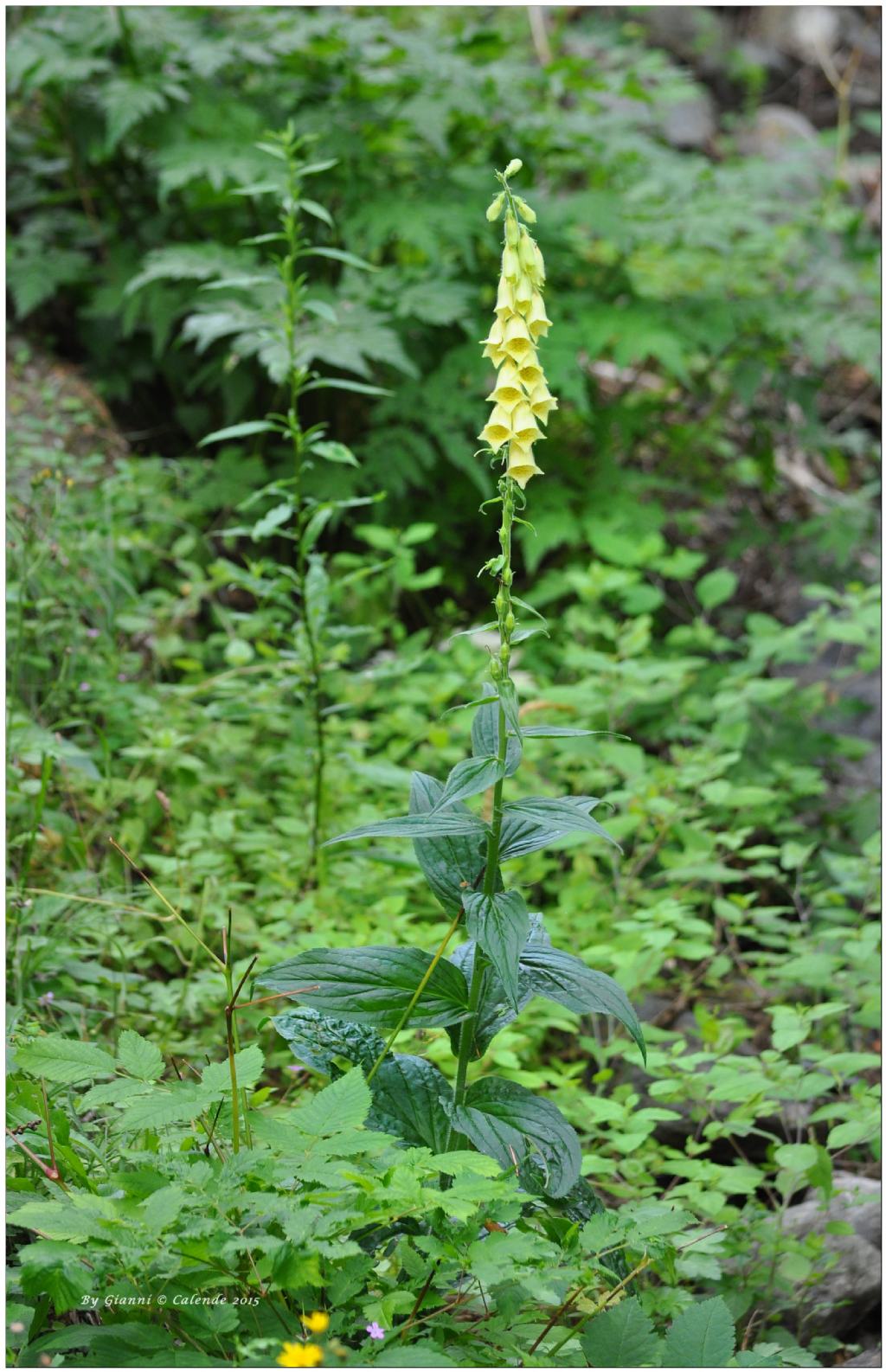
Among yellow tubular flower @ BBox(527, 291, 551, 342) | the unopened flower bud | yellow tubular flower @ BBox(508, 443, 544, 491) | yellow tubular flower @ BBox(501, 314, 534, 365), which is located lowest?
yellow tubular flower @ BBox(508, 443, 544, 491)

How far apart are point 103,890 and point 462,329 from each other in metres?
2.35

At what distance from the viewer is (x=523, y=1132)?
1.47m

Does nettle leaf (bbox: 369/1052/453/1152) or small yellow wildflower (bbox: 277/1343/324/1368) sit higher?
small yellow wildflower (bbox: 277/1343/324/1368)

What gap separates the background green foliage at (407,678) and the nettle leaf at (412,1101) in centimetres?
13

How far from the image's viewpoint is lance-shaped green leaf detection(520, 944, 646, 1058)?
142 cm

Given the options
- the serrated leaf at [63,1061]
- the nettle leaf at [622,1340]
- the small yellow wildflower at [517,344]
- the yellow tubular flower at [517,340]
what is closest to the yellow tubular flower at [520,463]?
the small yellow wildflower at [517,344]

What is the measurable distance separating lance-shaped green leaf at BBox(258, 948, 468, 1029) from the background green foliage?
148mm

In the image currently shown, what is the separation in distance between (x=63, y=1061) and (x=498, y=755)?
672 mm

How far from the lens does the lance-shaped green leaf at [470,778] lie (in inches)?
54.9

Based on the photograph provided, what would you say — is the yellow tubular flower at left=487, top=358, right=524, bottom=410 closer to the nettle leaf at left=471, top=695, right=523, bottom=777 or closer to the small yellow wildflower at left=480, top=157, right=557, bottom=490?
the small yellow wildflower at left=480, top=157, right=557, bottom=490

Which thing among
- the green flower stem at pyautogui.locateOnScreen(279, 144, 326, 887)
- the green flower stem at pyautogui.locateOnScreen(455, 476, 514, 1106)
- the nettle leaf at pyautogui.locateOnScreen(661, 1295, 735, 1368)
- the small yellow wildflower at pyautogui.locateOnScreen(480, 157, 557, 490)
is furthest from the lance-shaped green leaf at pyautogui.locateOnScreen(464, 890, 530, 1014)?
the green flower stem at pyautogui.locateOnScreen(279, 144, 326, 887)

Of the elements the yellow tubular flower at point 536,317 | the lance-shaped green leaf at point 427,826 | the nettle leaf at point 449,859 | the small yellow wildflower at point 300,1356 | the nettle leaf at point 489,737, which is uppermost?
the yellow tubular flower at point 536,317

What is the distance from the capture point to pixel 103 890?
2.30 meters

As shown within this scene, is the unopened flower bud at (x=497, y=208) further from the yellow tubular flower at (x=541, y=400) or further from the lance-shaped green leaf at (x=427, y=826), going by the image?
the lance-shaped green leaf at (x=427, y=826)
